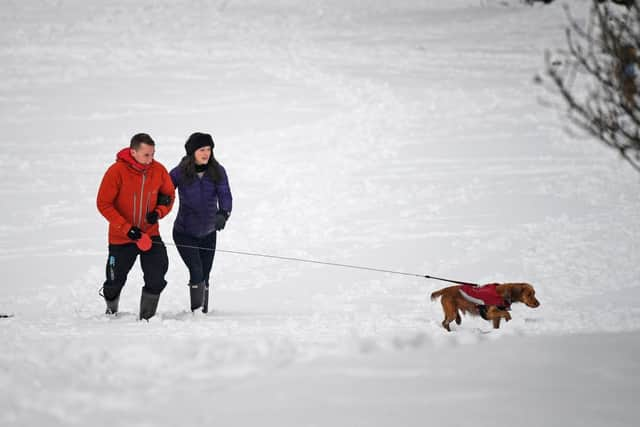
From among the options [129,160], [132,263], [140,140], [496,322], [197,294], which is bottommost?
[496,322]

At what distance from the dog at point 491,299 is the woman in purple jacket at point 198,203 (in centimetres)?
224

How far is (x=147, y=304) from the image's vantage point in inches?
238

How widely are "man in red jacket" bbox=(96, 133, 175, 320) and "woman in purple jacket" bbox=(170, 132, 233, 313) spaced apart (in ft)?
0.72

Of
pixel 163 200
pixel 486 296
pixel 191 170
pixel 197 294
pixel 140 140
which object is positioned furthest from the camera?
Result: pixel 197 294

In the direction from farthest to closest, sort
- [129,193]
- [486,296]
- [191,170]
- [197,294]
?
1. [197,294]
2. [191,170]
3. [129,193]
4. [486,296]

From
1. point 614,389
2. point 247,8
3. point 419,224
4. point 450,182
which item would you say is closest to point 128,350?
point 614,389

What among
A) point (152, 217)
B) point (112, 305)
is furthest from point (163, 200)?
point (112, 305)

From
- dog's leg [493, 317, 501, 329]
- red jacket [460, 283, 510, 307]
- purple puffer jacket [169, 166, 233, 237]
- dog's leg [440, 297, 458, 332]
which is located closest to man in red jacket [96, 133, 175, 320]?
purple puffer jacket [169, 166, 233, 237]

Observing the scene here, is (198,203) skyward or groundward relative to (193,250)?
skyward

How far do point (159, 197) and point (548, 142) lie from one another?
10.5 m

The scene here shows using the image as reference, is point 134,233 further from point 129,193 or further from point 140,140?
point 140,140

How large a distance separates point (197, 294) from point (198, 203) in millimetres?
854

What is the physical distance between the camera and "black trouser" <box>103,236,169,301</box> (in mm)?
5891

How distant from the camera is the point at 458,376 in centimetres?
326
